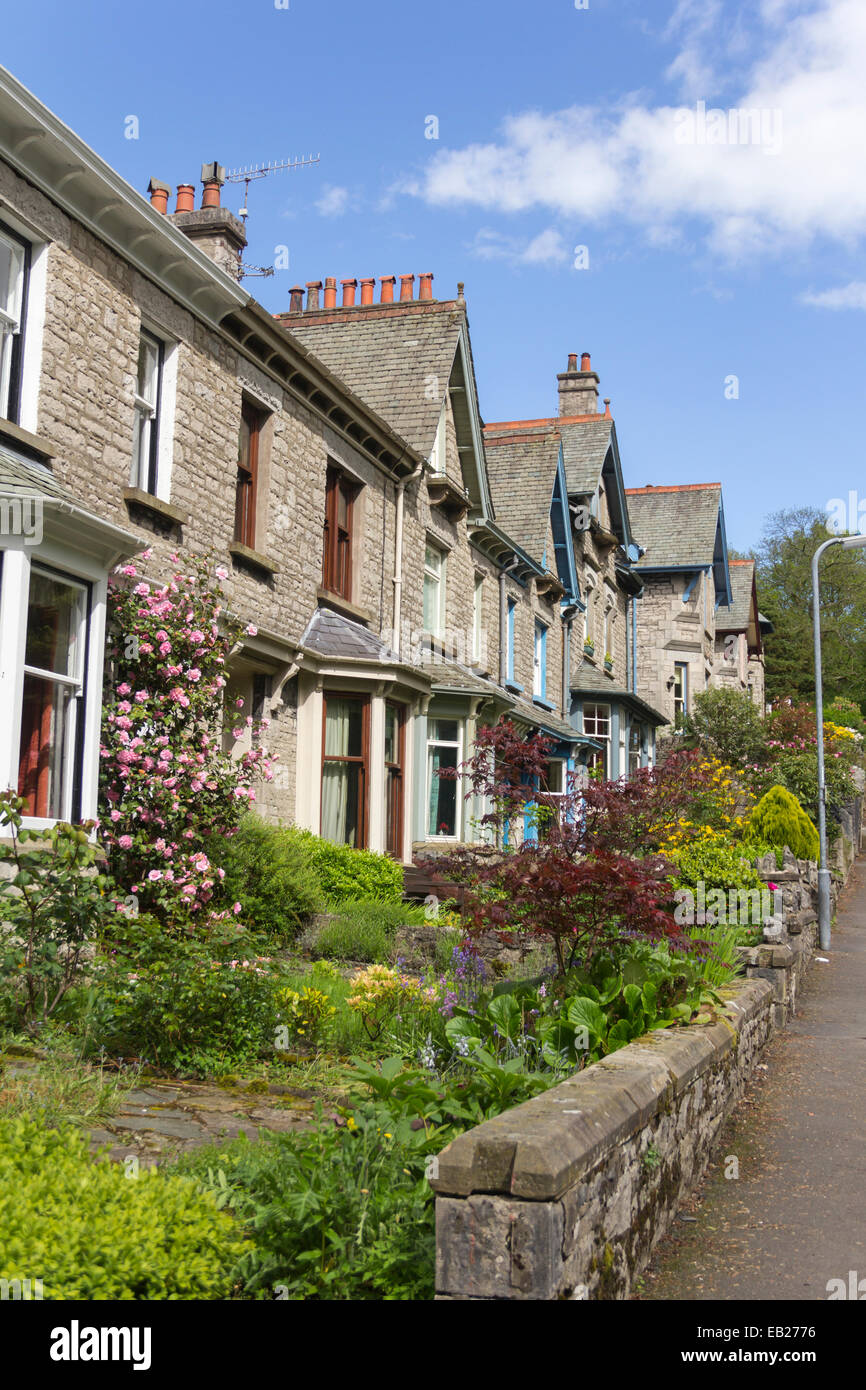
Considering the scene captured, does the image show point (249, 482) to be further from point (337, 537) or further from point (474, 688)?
point (474, 688)

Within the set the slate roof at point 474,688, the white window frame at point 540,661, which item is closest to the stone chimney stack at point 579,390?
the white window frame at point 540,661

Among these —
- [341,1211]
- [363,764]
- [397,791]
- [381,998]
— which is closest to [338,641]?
[363,764]

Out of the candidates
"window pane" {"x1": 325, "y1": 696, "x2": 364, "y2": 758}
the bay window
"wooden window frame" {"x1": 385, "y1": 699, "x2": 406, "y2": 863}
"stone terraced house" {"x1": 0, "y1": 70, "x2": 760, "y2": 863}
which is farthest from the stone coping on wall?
the bay window

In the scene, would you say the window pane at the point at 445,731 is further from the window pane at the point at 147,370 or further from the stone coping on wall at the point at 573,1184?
the stone coping on wall at the point at 573,1184

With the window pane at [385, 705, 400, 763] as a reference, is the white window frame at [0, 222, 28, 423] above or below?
above

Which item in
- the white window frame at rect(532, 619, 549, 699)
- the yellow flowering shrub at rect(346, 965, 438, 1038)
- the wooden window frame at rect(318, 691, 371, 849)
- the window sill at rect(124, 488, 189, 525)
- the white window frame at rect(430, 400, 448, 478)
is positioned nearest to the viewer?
the yellow flowering shrub at rect(346, 965, 438, 1038)

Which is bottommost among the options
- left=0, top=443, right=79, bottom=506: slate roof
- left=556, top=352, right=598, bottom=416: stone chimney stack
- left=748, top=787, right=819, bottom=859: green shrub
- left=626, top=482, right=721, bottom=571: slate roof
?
left=748, top=787, right=819, bottom=859: green shrub

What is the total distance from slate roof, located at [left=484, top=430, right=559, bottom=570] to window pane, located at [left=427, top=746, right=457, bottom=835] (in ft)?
22.2

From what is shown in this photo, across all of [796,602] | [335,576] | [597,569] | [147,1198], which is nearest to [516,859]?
[147,1198]

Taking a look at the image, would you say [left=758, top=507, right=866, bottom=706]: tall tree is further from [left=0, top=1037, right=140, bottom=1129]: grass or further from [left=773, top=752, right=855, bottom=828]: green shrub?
[left=0, top=1037, right=140, bottom=1129]: grass

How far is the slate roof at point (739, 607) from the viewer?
47.0m

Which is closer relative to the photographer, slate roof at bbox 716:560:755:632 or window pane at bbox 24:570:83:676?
window pane at bbox 24:570:83:676

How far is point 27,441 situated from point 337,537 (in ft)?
22.8

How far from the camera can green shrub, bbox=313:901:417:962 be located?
11.8 m
